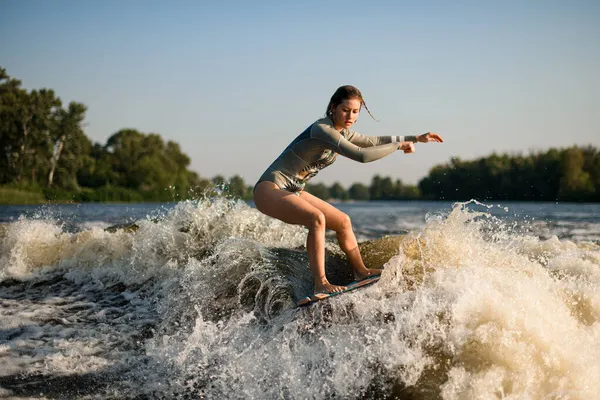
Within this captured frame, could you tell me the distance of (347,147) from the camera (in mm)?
4727

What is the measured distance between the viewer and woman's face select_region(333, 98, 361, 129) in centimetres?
491

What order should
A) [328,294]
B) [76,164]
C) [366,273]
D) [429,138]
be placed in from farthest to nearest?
[76,164]
[366,273]
[429,138]
[328,294]

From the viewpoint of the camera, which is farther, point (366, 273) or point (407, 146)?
point (366, 273)

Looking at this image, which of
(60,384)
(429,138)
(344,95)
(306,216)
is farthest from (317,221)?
(60,384)

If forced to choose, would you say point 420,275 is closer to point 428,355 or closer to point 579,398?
point 428,355

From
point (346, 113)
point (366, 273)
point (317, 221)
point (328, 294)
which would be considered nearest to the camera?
point (328, 294)

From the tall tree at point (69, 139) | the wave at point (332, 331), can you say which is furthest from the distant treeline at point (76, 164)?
the wave at point (332, 331)

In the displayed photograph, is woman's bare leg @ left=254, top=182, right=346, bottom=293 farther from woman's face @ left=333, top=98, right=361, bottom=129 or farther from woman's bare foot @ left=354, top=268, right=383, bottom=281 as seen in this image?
woman's face @ left=333, top=98, right=361, bottom=129

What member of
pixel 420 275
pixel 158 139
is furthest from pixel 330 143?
pixel 158 139

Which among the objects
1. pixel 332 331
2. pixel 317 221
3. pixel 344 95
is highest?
pixel 344 95

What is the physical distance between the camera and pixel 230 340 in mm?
4758

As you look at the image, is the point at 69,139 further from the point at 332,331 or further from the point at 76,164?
the point at 332,331

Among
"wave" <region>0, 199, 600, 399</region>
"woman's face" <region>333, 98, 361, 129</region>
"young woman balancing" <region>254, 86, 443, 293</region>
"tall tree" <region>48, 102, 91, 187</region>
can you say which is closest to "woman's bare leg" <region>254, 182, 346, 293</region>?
"young woman balancing" <region>254, 86, 443, 293</region>

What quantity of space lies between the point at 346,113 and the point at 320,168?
2.00 ft
